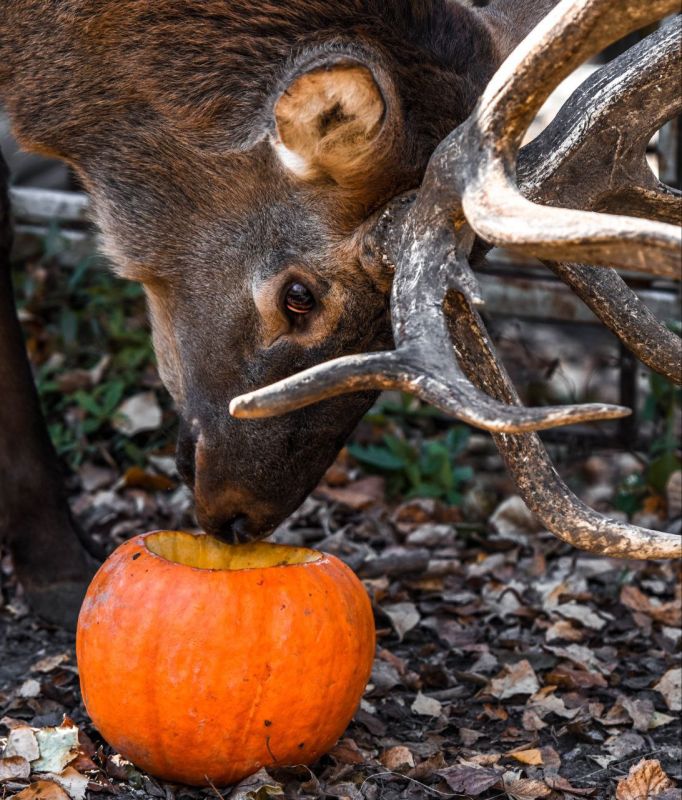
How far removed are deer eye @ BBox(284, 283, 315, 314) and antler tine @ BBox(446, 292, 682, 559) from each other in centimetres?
52

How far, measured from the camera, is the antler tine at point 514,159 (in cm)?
255

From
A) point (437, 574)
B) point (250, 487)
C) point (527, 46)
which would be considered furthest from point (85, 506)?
point (527, 46)

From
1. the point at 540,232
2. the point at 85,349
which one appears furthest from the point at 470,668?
the point at 85,349

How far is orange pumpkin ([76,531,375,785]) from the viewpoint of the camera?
10.4ft

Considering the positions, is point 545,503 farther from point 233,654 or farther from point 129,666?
point 129,666

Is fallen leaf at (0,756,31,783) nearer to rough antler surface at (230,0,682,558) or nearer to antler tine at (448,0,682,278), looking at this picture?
rough antler surface at (230,0,682,558)

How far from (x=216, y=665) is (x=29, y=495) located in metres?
Result: 1.52

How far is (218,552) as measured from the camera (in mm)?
3674

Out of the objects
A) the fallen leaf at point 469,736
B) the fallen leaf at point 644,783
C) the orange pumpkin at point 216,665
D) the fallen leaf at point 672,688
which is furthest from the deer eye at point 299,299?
the fallen leaf at point 672,688

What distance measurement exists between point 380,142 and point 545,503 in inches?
39.7

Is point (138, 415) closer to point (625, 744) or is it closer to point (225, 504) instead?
point (225, 504)

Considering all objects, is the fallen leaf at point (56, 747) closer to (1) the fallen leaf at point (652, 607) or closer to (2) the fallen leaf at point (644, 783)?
(2) the fallen leaf at point (644, 783)

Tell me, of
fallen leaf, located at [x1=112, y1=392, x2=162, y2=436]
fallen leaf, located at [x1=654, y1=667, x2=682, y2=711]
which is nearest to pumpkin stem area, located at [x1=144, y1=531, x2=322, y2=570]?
fallen leaf, located at [x1=654, y1=667, x2=682, y2=711]

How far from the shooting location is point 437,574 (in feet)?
15.9
